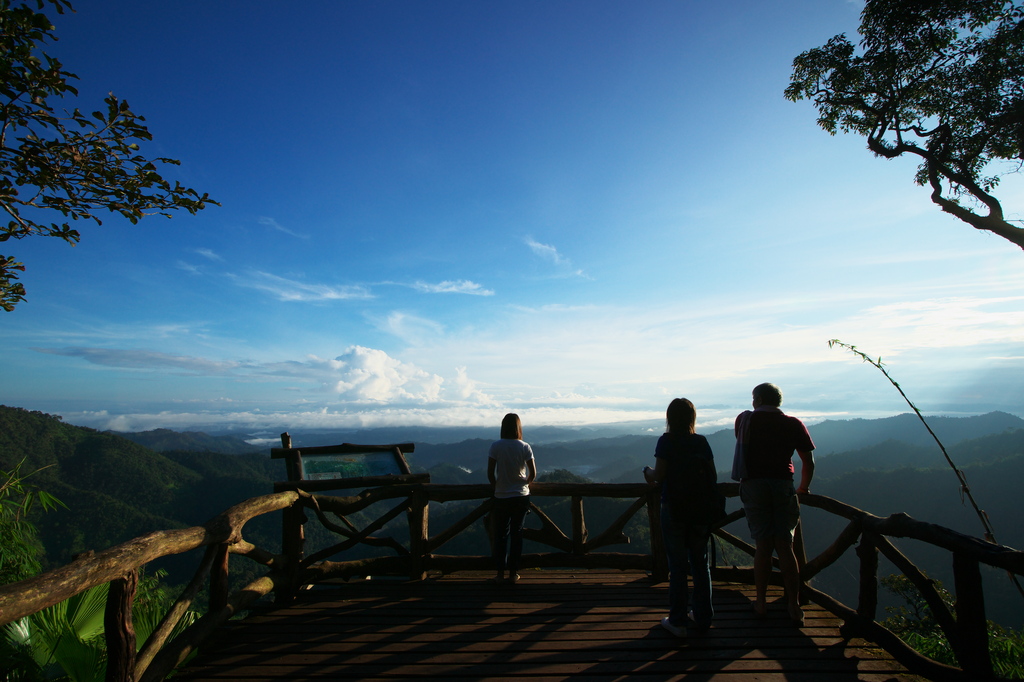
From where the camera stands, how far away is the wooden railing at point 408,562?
9.33 feet

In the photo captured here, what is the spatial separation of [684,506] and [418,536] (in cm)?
341

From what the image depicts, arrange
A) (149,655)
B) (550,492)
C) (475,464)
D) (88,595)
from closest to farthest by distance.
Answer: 1. (149,655)
2. (88,595)
3. (550,492)
4. (475,464)

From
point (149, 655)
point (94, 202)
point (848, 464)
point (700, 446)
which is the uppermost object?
point (94, 202)

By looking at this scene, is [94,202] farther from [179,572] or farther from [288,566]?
[179,572]

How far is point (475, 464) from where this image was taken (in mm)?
174750

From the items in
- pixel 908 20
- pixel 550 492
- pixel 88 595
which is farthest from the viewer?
pixel 908 20

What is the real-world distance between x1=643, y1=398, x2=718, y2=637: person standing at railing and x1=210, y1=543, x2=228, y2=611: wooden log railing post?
3.75 metres

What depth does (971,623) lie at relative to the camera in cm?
310

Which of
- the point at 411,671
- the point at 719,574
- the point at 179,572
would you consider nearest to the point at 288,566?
the point at 411,671

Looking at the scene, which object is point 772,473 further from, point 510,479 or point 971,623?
point 510,479

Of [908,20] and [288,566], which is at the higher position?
[908,20]

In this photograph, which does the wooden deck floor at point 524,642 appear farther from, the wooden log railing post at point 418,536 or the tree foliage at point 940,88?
the tree foliage at point 940,88

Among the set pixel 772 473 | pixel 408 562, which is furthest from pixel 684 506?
pixel 408 562

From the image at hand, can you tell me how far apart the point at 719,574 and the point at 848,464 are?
121783mm
